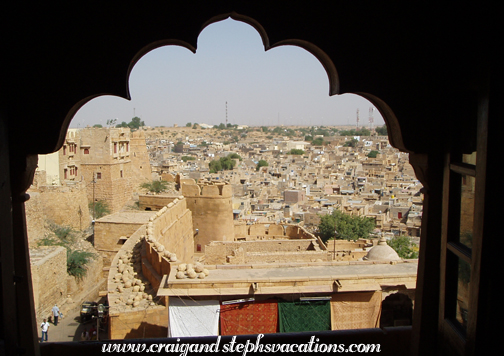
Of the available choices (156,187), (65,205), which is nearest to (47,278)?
(65,205)

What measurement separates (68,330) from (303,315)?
627cm

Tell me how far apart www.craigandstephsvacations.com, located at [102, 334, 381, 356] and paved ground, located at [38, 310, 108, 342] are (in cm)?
802

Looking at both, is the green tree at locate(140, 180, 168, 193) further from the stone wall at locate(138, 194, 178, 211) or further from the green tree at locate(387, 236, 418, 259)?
the green tree at locate(387, 236, 418, 259)

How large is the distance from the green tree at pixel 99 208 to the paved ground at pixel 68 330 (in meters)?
11.0

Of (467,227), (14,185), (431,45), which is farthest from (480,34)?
(14,185)

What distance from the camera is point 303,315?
676cm

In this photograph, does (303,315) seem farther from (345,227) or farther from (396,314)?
(345,227)

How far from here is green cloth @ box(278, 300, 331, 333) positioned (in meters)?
6.70

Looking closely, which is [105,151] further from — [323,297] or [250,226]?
[323,297]

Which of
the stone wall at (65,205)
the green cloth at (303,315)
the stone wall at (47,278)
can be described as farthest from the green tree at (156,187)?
the green cloth at (303,315)

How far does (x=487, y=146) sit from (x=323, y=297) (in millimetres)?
5514

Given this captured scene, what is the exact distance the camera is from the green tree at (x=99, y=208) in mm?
22353

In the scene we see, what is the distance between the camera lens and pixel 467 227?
1.71m

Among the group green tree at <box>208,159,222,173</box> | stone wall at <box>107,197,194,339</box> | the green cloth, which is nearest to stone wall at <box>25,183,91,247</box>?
stone wall at <box>107,197,194,339</box>
